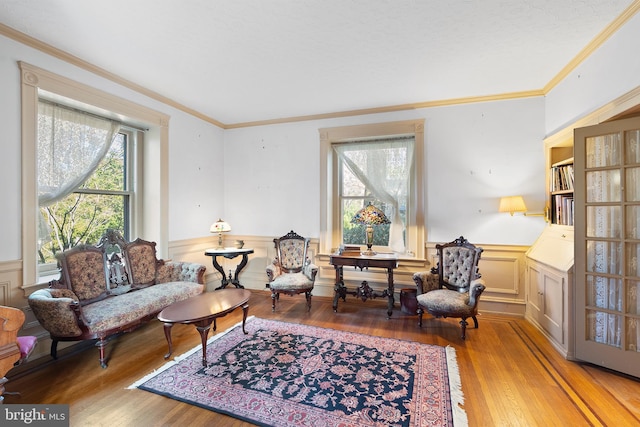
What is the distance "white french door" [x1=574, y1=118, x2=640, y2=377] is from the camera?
7.36 ft

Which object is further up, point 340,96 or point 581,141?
point 340,96

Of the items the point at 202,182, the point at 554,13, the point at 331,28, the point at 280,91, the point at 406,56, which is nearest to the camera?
the point at 554,13

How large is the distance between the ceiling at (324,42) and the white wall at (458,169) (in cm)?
39

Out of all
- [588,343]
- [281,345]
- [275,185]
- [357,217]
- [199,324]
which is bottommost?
[281,345]

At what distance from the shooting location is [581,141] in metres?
2.53

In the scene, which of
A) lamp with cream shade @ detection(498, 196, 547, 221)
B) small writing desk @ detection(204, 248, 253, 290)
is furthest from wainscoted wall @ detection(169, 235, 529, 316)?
lamp with cream shade @ detection(498, 196, 547, 221)

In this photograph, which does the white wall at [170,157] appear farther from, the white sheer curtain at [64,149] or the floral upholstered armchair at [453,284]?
the floral upholstered armchair at [453,284]

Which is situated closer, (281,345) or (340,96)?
(281,345)

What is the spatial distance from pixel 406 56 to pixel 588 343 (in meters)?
3.19

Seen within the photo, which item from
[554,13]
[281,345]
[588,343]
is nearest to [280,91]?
[554,13]

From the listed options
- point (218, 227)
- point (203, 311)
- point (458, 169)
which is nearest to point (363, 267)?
point (458, 169)

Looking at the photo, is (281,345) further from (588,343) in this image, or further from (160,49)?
(160,49)

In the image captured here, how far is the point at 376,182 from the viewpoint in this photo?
14.1 feet

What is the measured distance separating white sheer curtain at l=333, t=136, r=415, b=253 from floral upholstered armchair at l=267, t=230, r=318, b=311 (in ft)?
4.41
